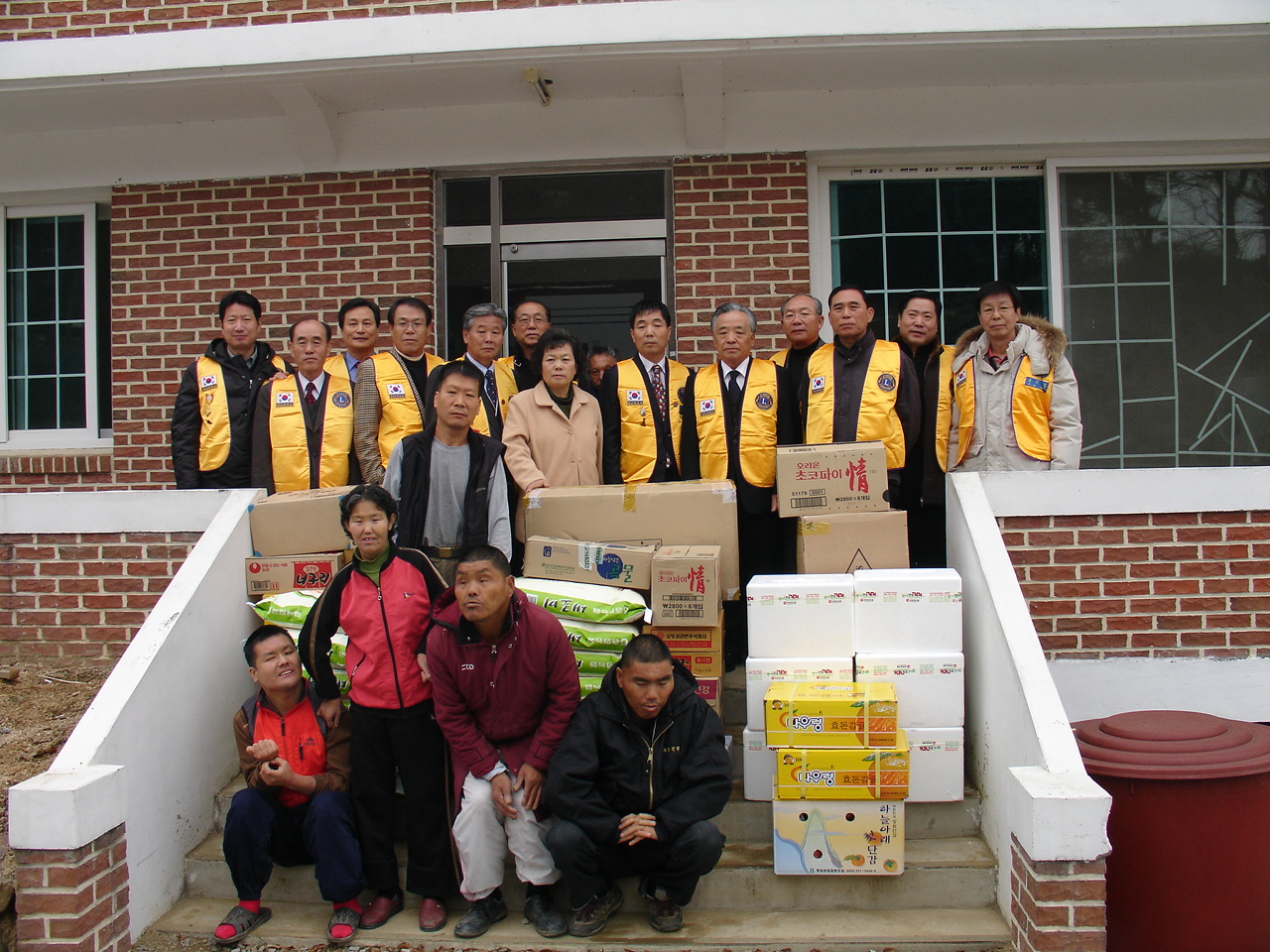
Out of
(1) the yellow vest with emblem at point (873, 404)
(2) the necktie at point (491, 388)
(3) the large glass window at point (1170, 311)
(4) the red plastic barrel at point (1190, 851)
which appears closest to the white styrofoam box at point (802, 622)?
(1) the yellow vest with emblem at point (873, 404)

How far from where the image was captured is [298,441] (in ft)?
16.1

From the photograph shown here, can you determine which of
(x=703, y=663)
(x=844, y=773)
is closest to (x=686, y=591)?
(x=703, y=663)

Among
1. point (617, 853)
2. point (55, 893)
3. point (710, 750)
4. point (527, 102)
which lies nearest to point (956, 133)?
point (527, 102)

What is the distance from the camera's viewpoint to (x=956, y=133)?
6.08 metres

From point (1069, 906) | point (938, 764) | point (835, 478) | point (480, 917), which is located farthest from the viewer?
point (835, 478)

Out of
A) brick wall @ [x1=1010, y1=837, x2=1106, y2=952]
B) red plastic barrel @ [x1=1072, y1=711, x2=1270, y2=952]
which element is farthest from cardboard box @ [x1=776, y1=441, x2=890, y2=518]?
brick wall @ [x1=1010, y1=837, x2=1106, y2=952]

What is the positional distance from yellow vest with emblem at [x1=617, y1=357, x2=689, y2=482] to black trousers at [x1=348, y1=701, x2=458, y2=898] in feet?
5.44

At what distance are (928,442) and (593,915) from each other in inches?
107

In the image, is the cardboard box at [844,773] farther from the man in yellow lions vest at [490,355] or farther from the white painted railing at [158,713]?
the white painted railing at [158,713]

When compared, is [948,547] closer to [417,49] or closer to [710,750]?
[710,750]

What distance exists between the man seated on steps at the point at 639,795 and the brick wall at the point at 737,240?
119 inches

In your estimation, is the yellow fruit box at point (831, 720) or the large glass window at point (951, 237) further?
the large glass window at point (951, 237)

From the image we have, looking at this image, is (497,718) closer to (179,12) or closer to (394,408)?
(394,408)

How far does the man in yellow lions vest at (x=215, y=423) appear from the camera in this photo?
504 cm
